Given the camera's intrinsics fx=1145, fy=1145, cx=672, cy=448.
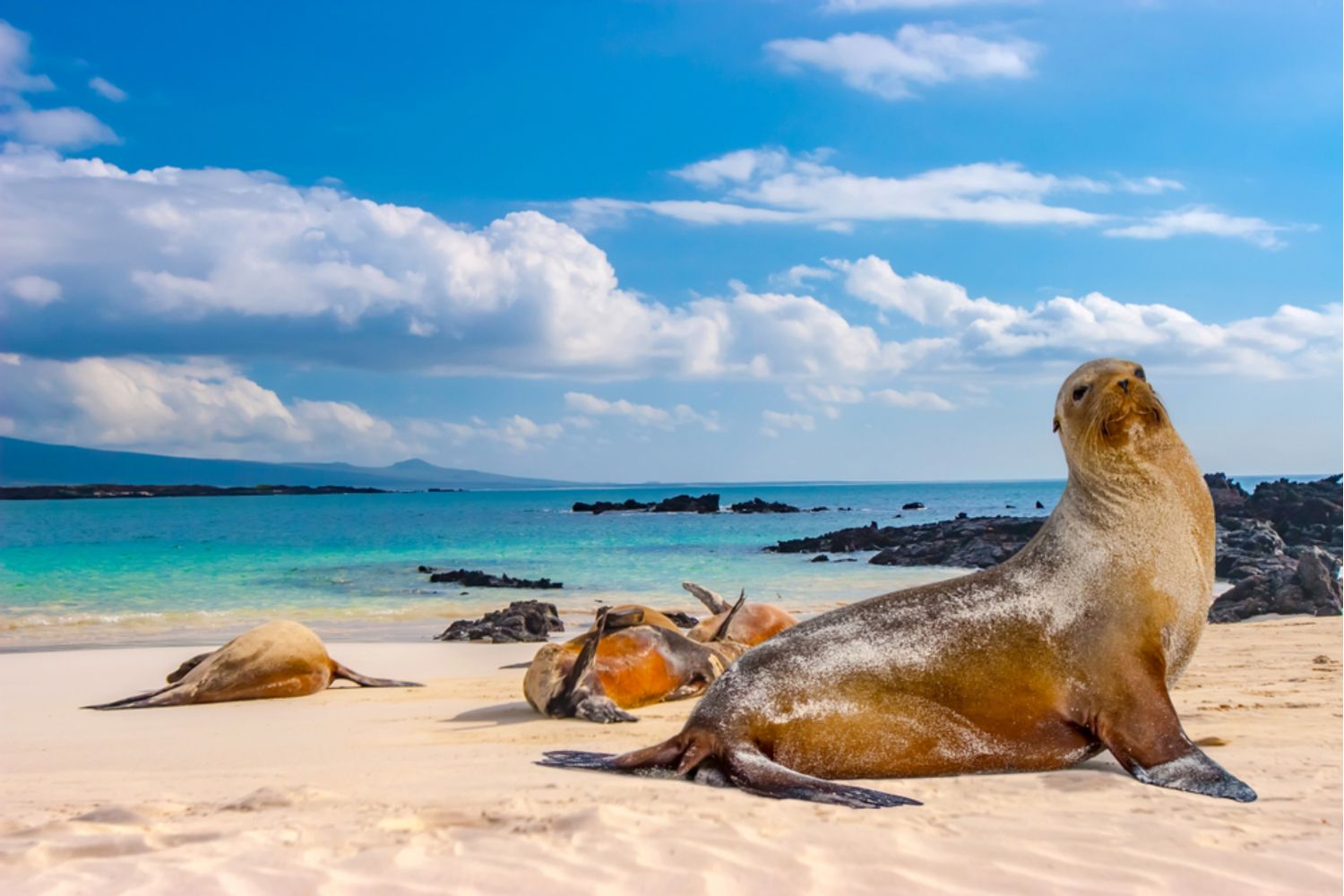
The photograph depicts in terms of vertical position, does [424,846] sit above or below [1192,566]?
below

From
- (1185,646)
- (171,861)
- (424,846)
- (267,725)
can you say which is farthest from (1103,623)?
(267,725)

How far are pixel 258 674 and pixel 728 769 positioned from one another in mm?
5228

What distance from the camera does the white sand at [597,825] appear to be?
361cm

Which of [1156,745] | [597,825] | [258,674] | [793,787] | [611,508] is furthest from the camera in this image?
[611,508]

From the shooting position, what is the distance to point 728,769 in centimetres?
486

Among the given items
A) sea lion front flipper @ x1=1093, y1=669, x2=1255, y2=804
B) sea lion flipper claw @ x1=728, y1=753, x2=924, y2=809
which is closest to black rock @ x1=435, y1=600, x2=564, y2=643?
sea lion flipper claw @ x1=728, y1=753, x2=924, y2=809

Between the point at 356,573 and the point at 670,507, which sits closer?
the point at 356,573

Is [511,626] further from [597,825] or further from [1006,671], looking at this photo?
[597,825]

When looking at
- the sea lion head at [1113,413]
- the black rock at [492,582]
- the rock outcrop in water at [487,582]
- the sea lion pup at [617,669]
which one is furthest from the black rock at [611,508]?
the sea lion head at [1113,413]

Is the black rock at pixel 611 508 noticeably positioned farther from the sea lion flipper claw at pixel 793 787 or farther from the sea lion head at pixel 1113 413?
the sea lion flipper claw at pixel 793 787

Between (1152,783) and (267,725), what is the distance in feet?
17.5

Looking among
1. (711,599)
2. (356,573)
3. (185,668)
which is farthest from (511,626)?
(356,573)

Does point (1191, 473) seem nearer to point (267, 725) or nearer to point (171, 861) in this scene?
point (171, 861)

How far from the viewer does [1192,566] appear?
17.0 ft
